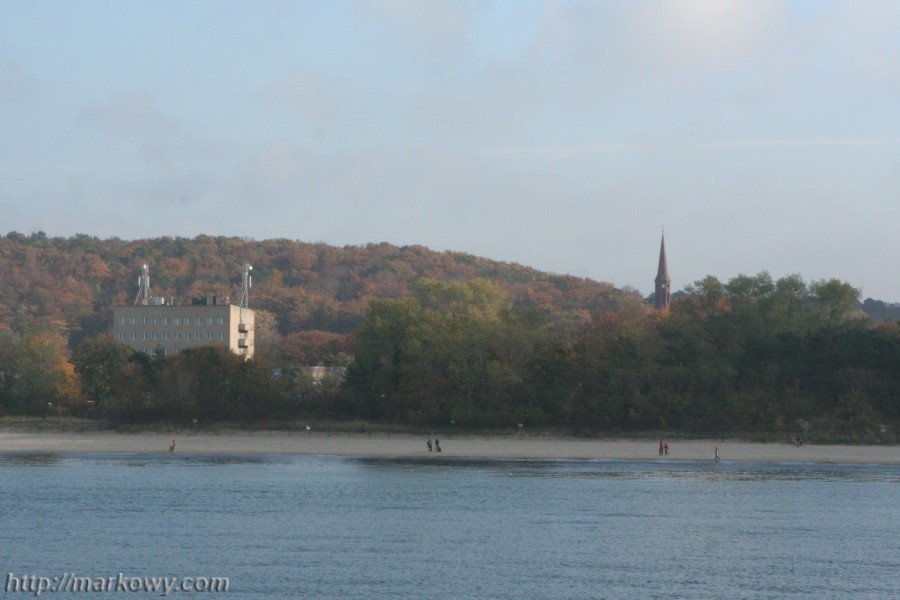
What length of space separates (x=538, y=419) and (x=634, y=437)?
759 centimetres

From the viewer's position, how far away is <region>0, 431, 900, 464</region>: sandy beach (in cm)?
8125

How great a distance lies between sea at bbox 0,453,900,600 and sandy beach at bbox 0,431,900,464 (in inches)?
293

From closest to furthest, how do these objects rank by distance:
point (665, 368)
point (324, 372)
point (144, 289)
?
point (665, 368)
point (324, 372)
point (144, 289)

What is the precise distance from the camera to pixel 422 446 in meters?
87.1

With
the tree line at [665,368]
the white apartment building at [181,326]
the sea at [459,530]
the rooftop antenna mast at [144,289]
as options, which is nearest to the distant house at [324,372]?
the tree line at [665,368]

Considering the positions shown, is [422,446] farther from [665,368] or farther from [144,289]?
[144,289]

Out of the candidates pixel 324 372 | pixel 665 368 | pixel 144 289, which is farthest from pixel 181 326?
pixel 665 368

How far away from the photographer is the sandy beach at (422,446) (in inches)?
3199

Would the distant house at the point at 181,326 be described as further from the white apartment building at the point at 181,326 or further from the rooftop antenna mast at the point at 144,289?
the rooftop antenna mast at the point at 144,289

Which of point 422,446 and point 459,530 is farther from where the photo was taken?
point 422,446

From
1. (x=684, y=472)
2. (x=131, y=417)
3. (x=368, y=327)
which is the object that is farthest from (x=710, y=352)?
(x=131, y=417)

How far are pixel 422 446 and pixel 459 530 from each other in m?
40.2

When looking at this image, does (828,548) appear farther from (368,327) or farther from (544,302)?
(544,302)

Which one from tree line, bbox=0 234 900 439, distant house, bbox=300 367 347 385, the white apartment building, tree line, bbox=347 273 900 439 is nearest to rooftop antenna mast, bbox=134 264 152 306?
the white apartment building
